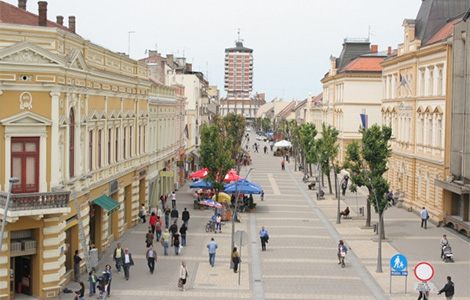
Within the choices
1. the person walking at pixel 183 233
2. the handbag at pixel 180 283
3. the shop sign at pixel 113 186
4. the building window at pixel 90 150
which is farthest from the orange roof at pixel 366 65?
the handbag at pixel 180 283

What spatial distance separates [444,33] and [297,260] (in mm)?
20403

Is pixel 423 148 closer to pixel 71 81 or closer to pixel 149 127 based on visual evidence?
pixel 149 127

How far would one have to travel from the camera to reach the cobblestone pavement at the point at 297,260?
2608cm

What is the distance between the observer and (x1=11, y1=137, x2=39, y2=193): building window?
76.8ft

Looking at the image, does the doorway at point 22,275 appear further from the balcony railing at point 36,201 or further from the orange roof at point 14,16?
the orange roof at point 14,16

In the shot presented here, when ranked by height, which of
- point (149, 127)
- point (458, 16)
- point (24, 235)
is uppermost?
point (458, 16)

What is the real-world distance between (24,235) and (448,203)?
25.9m

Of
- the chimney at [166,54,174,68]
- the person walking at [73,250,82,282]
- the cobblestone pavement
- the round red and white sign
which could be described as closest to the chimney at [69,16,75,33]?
the cobblestone pavement

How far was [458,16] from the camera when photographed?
45.2 m

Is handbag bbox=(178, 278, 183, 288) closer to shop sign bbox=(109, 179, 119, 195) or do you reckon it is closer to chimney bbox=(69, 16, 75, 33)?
shop sign bbox=(109, 179, 119, 195)

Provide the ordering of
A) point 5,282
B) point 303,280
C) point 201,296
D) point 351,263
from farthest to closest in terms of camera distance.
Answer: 1. point 351,263
2. point 303,280
3. point 201,296
4. point 5,282

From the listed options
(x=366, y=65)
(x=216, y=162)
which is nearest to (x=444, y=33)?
(x=216, y=162)

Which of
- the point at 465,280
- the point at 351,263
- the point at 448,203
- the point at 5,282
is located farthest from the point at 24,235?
the point at 448,203

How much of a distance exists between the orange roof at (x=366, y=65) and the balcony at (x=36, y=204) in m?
59.6
